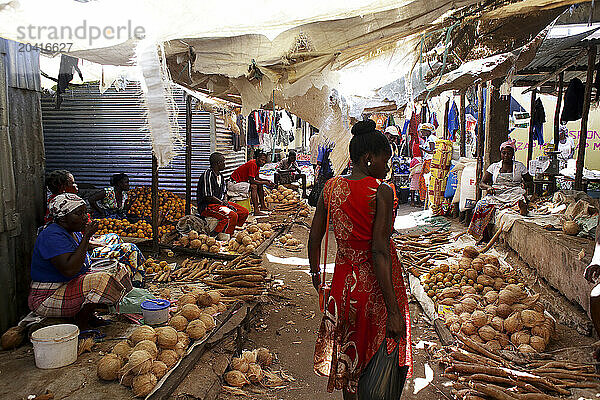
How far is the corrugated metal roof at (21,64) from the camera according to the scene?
4191mm

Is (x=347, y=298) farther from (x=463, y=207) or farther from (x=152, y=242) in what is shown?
(x=463, y=207)

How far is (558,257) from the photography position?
529 centimetres

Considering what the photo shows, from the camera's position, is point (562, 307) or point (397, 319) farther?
point (562, 307)

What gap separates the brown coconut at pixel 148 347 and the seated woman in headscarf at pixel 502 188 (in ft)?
21.9

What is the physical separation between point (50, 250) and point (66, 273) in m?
0.24

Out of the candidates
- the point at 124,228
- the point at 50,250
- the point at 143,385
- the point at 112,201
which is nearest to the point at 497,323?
the point at 143,385

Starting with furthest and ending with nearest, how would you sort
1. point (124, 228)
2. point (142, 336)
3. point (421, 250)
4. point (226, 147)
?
point (226, 147) → point (421, 250) → point (124, 228) → point (142, 336)

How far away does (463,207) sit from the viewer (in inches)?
412

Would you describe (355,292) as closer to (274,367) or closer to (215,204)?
(274,367)

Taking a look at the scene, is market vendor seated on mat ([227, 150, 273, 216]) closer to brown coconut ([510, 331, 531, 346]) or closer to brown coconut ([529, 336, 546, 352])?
brown coconut ([510, 331, 531, 346])

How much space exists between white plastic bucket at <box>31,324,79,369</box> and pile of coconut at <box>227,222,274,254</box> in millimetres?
4067

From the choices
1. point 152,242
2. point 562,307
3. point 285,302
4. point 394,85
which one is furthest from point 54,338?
point 394,85

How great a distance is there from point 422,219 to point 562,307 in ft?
23.9

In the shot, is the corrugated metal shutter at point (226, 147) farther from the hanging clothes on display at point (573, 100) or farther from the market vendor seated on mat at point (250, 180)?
the hanging clothes on display at point (573, 100)
